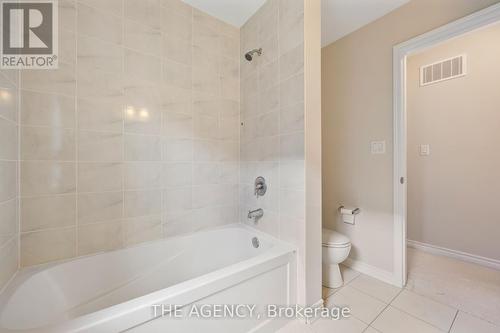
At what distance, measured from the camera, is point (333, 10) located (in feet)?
5.60

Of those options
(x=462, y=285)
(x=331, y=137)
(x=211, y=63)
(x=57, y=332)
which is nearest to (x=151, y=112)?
(x=211, y=63)

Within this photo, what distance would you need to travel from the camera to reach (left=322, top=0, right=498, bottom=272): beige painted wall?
5.38 feet

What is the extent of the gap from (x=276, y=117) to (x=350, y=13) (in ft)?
4.01

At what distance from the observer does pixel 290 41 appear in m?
1.38

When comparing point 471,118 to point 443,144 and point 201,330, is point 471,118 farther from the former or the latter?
point 201,330

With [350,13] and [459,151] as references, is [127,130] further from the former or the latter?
[459,151]

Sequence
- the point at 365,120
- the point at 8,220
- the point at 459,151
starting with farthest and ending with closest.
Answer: the point at 459,151
the point at 365,120
the point at 8,220

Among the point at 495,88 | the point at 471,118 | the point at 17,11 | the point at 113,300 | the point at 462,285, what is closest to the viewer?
the point at 17,11

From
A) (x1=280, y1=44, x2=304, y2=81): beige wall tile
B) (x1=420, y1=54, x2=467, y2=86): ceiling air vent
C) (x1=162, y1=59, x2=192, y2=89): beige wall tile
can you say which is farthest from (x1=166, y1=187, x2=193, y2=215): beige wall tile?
(x1=420, y1=54, x2=467, y2=86): ceiling air vent

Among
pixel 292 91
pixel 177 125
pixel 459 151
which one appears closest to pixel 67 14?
pixel 177 125

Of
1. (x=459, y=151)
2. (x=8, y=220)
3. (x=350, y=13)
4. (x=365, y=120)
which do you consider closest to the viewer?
(x=8, y=220)

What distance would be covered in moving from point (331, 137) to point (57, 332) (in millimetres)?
2337

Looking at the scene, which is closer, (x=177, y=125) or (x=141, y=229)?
(x=141, y=229)

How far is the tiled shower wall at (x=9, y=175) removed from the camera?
0.89 meters
